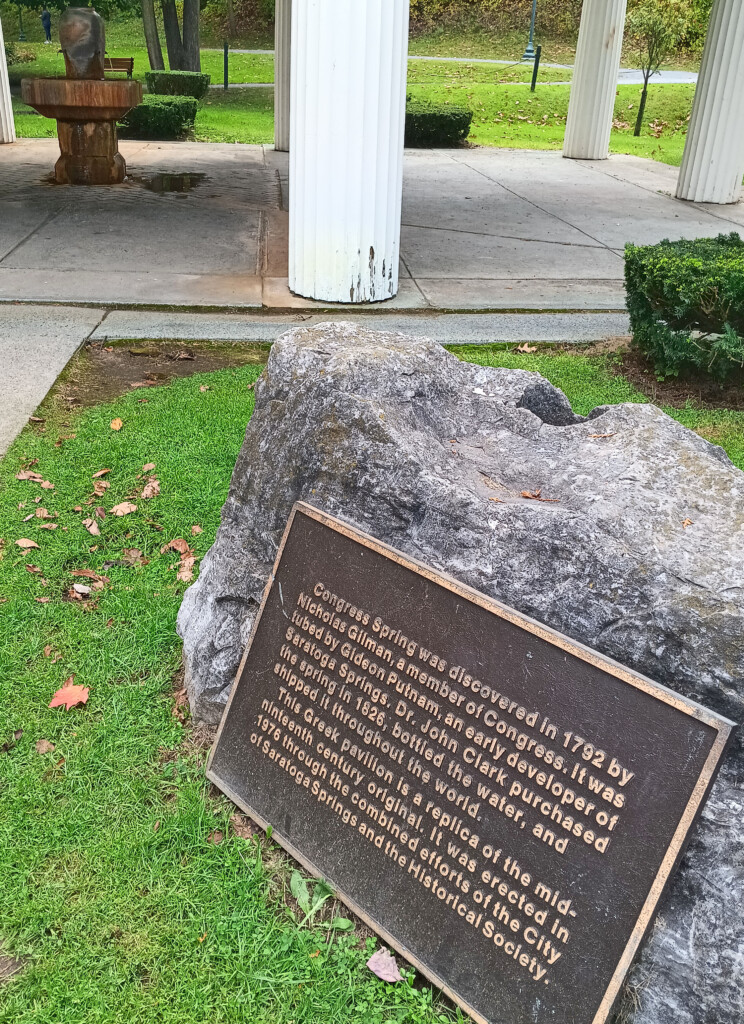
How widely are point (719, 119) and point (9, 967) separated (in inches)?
485

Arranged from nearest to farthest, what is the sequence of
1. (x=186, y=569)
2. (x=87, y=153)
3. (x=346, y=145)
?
(x=186, y=569), (x=346, y=145), (x=87, y=153)

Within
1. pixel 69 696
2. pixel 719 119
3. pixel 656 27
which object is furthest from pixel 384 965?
pixel 656 27

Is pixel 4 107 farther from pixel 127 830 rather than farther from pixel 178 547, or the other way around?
pixel 127 830

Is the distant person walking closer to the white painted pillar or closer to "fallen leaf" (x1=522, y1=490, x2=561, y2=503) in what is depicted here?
the white painted pillar

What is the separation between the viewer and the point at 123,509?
401 cm

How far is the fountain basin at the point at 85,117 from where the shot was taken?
1054 cm

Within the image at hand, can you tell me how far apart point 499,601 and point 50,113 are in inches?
438

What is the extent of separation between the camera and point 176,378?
556cm

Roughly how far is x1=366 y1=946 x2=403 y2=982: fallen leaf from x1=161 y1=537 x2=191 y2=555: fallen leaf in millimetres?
2031

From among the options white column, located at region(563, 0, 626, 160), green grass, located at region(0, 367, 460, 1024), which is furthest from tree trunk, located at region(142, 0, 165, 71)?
green grass, located at region(0, 367, 460, 1024)

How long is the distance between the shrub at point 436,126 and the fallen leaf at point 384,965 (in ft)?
56.0

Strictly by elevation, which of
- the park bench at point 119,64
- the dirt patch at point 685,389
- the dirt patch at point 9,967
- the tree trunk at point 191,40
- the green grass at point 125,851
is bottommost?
the dirt patch at point 9,967

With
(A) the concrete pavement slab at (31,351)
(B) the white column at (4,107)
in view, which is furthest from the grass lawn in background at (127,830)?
(B) the white column at (4,107)

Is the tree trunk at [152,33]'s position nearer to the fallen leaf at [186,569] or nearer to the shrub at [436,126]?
the shrub at [436,126]
